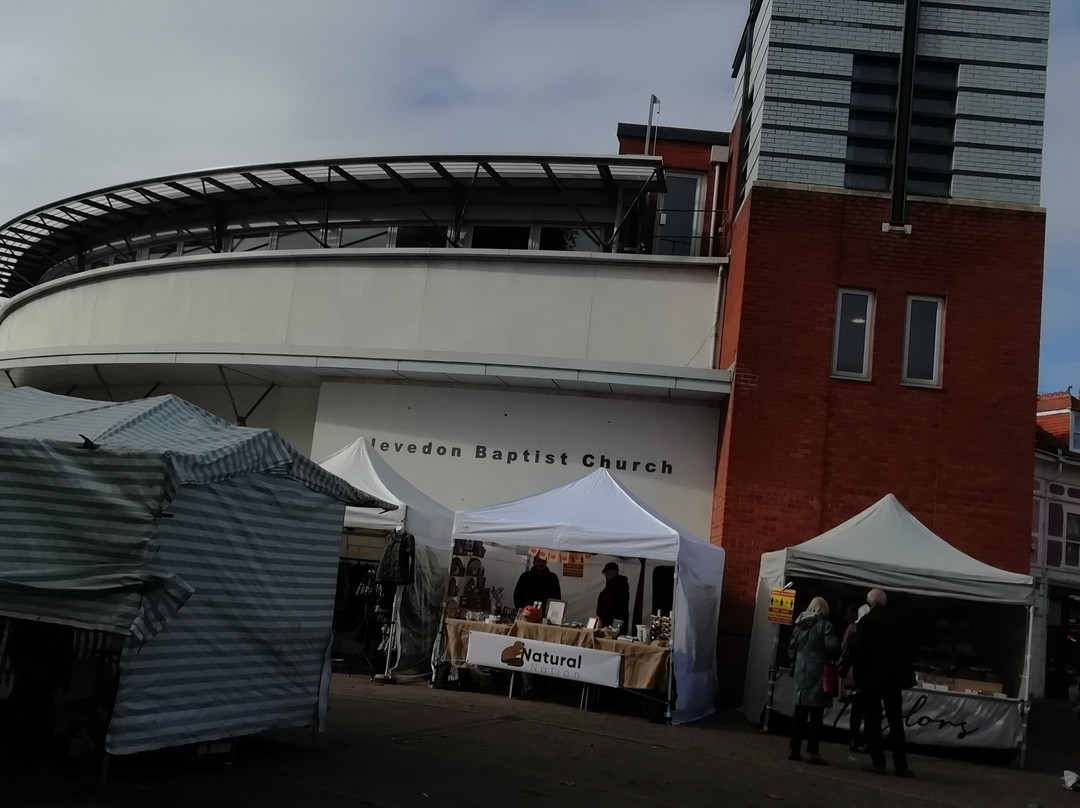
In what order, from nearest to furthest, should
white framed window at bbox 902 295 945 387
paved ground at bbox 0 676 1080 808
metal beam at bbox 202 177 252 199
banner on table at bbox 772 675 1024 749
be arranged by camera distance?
paved ground at bbox 0 676 1080 808
banner on table at bbox 772 675 1024 749
white framed window at bbox 902 295 945 387
metal beam at bbox 202 177 252 199

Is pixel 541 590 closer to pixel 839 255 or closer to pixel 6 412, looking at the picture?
pixel 839 255

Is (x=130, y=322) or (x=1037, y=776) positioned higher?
(x=130, y=322)

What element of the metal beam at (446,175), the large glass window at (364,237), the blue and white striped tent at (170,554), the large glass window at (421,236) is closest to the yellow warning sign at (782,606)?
the blue and white striped tent at (170,554)

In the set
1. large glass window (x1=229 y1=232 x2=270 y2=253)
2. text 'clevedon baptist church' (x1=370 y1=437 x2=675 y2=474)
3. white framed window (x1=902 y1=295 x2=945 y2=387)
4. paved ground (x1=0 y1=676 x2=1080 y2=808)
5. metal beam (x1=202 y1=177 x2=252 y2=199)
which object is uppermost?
metal beam (x1=202 y1=177 x2=252 y2=199)

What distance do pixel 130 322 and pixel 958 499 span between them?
48.8 ft

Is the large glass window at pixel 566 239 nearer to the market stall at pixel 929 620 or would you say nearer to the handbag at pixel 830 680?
the market stall at pixel 929 620

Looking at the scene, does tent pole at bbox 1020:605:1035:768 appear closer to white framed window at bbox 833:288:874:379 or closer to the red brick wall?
the red brick wall

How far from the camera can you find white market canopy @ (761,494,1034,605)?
11906 millimetres

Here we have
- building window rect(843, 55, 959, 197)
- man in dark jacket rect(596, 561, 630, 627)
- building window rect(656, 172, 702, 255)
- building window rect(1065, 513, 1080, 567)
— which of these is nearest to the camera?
man in dark jacket rect(596, 561, 630, 627)

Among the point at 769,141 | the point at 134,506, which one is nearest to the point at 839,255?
the point at 769,141

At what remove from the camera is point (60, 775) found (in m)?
6.87

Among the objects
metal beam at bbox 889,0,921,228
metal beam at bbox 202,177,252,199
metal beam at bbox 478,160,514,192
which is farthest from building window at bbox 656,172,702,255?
metal beam at bbox 202,177,252,199

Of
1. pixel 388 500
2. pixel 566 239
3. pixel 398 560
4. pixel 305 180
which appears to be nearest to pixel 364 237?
pixel 305 180

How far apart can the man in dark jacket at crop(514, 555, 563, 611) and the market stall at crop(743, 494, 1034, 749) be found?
2.86 metres
